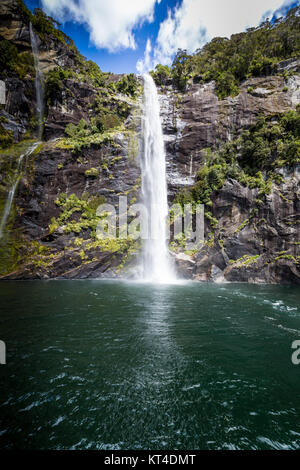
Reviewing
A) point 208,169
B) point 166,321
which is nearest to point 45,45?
point 208,169

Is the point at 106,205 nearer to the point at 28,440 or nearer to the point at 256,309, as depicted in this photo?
the point at 256,309

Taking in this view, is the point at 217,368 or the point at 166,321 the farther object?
the point at 166,321

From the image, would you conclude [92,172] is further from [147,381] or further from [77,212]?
[147,381]

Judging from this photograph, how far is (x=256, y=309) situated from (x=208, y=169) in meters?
17.0

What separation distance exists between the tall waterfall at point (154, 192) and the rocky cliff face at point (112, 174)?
1043mm

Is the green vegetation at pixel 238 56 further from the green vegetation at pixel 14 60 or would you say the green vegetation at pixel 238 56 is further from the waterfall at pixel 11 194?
the waterfall at pixel 11 194

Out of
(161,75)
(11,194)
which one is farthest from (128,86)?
(11,194)

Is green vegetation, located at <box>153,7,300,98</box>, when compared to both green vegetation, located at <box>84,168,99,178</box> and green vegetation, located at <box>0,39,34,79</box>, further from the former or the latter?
green vegetation, located at <box>84,168,99,178</box>

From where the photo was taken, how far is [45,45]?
29891 millimetres

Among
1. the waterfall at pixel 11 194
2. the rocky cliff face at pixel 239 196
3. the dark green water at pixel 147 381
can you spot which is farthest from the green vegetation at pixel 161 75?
the dark green water at pixel 147 381

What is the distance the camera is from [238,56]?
28641 mm

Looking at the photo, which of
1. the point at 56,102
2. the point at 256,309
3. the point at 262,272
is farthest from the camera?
the point at 56,102

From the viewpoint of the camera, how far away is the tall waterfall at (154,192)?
20938 mm

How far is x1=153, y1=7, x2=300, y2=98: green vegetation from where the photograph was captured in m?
27.0
